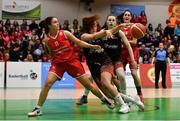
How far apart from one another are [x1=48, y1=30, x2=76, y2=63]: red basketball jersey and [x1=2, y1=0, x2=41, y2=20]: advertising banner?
1725cm

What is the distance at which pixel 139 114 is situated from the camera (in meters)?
8.73

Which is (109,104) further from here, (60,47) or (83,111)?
(60,47)

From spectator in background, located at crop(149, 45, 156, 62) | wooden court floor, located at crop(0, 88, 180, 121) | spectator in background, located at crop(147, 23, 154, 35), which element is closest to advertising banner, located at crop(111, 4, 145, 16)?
spectator in background, located at crop(147, 23, 154, 35)

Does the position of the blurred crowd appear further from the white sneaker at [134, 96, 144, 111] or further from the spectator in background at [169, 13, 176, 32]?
the white sneaker at [134, 96, 144, 111]

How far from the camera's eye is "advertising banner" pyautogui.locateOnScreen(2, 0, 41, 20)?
25234 millimetres

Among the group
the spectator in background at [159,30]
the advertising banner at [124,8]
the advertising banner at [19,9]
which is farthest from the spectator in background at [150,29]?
the advertising banner at [19,9]

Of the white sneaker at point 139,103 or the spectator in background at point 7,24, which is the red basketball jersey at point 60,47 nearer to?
the white sneaker at point 139,103

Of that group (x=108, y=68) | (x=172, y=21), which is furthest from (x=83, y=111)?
(x=172, y=21)

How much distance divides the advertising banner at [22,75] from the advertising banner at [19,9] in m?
8.24

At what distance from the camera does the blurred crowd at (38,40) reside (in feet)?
64.7

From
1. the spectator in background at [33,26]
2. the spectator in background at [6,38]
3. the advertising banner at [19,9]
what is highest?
the advertising banner at [19,9]

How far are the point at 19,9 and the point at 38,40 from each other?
495cm

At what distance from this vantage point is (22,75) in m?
17.5

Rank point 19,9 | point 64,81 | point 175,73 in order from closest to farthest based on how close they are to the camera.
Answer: point 64,81, point 175,73, point 19,9
